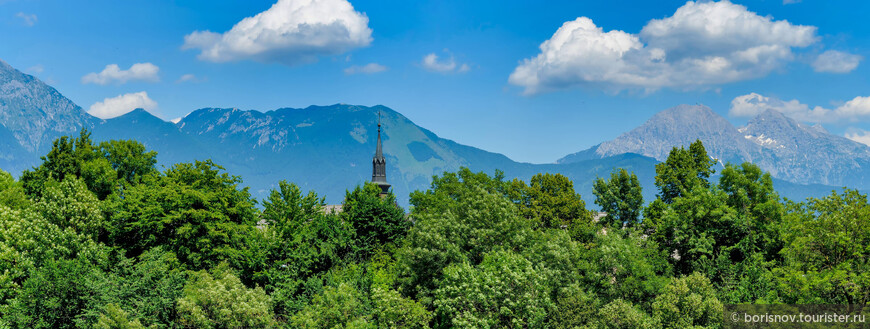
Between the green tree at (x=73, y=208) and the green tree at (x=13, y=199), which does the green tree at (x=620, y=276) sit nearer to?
the green tree at (x=73, y=208)

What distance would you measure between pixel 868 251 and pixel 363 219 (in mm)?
37992

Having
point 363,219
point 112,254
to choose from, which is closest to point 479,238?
point 363,219

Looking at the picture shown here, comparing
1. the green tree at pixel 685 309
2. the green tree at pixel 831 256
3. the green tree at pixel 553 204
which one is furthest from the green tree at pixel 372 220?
the green tree at pixel 831 256

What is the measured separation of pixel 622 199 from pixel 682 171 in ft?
30.0

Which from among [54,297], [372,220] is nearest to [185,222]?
[54,297]

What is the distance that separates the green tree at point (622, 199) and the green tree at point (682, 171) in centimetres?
507

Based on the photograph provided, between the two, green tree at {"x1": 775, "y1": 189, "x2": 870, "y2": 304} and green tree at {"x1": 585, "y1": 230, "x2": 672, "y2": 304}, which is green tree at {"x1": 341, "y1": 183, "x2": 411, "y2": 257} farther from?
green tree at {"x1": 775, "y1": 189, "x2": 870, "y2": 304}

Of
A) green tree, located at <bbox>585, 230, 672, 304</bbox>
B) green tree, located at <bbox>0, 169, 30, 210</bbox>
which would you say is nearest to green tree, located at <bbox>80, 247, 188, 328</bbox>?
green tree, located at <bbox>0, 169, 30, 210</bbox>

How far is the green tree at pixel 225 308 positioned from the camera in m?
36.1

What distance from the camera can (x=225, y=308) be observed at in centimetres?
3600

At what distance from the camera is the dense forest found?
37438 millimetres

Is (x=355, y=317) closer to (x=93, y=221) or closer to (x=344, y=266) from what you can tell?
(x=344, y=266)

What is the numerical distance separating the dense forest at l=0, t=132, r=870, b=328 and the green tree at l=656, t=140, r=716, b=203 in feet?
0.64

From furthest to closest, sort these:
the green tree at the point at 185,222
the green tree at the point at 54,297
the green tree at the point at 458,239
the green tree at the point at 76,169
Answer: the green tree at the point at 76,169 < the green tree at the point at 185,222 < the green tree at the point at 458,239 < the green tree at the point at 54,297
